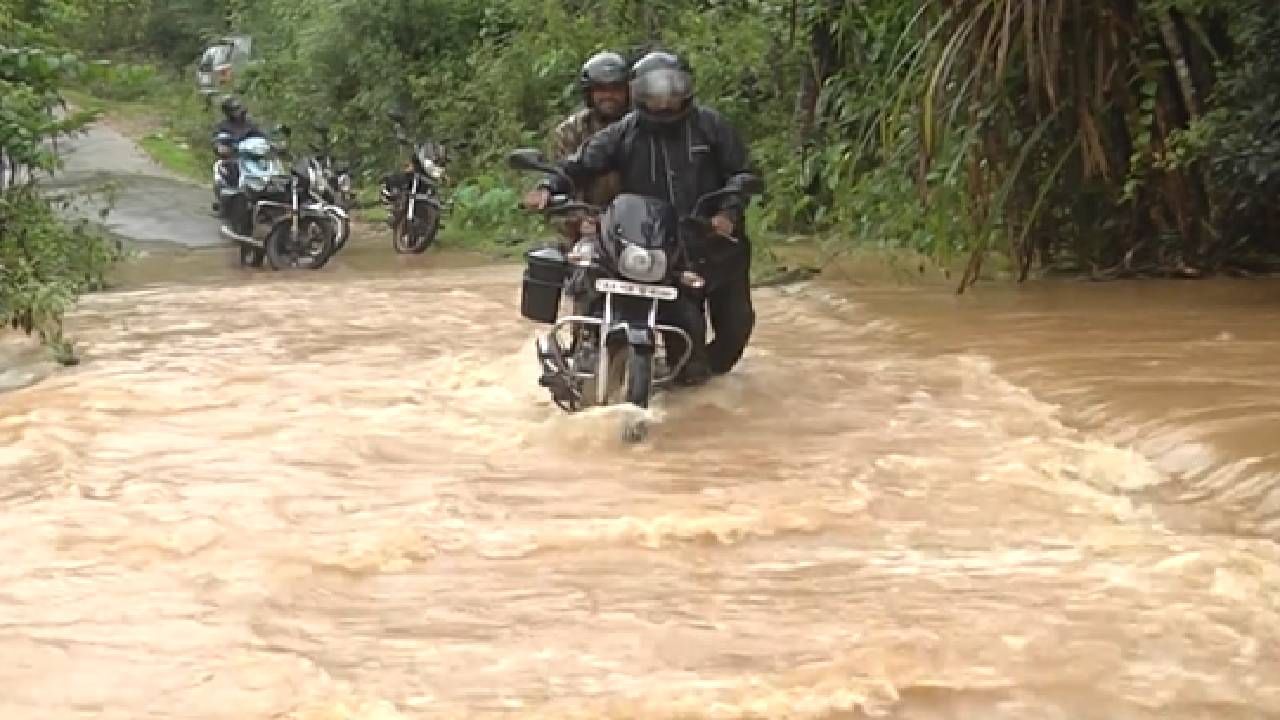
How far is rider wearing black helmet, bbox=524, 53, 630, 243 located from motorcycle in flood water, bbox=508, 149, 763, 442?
0.29 m

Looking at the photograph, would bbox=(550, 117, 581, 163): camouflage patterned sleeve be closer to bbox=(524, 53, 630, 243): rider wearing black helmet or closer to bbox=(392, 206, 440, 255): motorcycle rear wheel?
bbox=(524, 53, 630, 243): rider wearing black helmet

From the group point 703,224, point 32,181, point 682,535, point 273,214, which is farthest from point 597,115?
point 273,214

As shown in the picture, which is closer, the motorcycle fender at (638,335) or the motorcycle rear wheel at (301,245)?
the motorcycle fender at (638,335)

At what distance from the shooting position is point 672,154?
22.9 feet

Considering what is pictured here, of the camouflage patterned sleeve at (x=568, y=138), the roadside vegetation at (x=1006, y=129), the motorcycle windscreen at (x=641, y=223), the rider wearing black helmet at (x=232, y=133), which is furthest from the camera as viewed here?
the rider wearing black helmet at (x=232, y=133)

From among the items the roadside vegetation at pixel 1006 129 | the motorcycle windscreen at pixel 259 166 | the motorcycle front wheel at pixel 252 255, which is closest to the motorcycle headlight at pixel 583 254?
the roadside vegetation at pixel 1006 129

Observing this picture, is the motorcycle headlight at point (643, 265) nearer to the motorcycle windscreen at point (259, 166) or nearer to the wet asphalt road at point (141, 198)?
the motorcycle windscreen at point (259, 166)

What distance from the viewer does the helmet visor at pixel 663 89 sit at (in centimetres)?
684

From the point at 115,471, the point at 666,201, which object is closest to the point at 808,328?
the point at 666,201

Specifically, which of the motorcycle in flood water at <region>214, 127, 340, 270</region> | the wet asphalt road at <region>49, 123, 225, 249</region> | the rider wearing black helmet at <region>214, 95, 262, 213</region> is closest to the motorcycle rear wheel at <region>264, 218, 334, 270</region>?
the motorcycle in flood water at <region>214, 127, 340, 270</region>

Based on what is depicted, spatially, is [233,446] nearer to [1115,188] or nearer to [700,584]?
[700,584]

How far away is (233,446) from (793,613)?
306cm

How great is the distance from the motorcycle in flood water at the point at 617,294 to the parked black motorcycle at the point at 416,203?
32.7ft

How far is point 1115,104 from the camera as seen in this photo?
1009 cm
